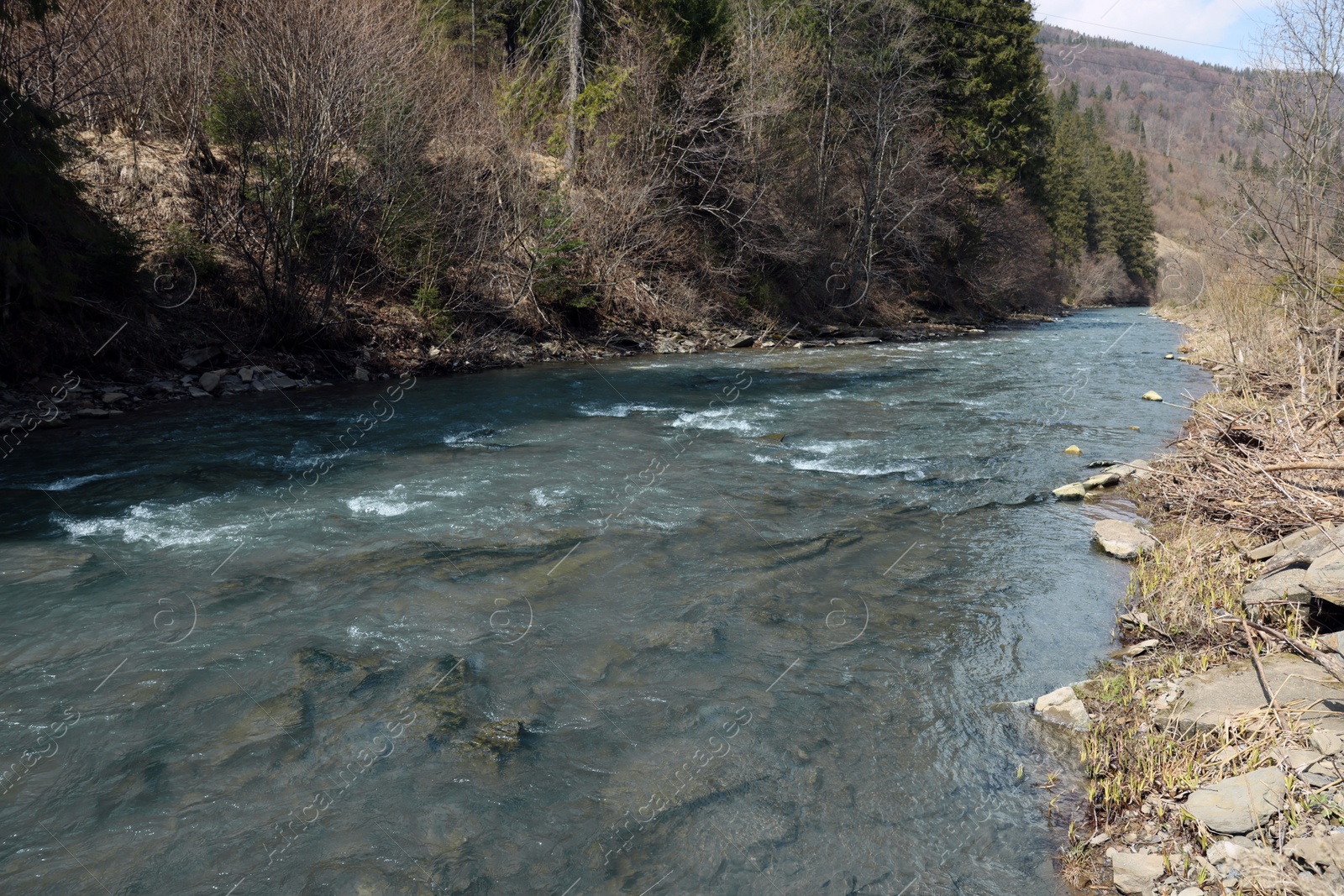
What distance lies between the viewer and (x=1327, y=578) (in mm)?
5082

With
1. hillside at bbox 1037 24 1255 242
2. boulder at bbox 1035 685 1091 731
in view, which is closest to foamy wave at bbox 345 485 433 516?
boulder at bbox 1035 685 1091 731

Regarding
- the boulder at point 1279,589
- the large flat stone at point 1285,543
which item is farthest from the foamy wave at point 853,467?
the boulder at point 1279,589

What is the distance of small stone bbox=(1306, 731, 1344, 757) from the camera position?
3727mm

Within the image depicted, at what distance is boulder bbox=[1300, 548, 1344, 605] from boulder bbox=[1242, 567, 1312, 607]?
50 mm

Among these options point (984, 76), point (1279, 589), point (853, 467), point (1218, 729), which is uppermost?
point (984, 76)

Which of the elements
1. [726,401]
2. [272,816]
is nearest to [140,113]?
[726,401]

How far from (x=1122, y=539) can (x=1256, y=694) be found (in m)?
3.33

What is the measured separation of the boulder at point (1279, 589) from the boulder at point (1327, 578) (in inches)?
2.0

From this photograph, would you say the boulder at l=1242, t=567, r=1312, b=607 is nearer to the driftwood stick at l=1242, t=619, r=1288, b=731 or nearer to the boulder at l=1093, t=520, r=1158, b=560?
the driftwood stick at l=1242, t=619, r=1288, b=731

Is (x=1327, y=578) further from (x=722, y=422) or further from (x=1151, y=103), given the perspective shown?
(x=1151, y=103)

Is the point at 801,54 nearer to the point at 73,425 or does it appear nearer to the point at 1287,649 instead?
the point at 73,425

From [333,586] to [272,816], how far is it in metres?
2.75

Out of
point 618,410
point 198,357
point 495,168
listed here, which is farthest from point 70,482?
point 495,168

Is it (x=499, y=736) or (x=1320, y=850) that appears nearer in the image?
(x=1320, y=850)
